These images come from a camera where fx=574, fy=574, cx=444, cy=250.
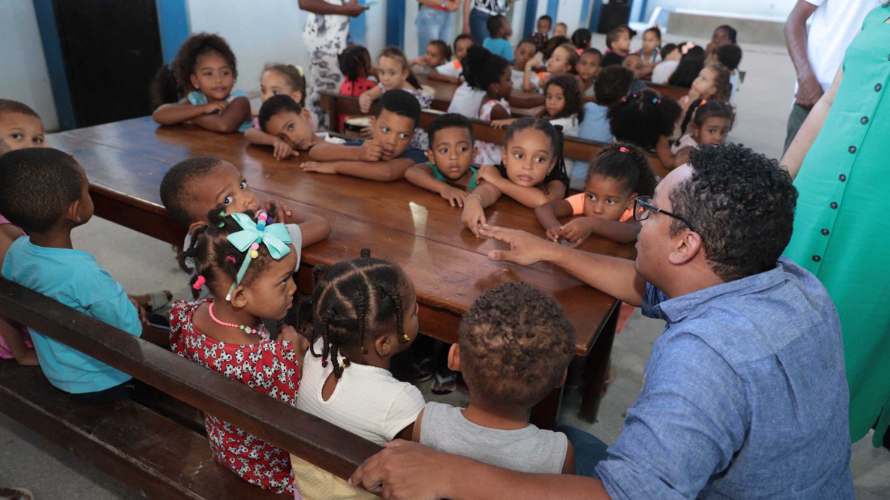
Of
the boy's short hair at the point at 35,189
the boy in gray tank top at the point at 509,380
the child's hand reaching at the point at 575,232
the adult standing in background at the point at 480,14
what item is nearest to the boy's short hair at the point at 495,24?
the adult standing in background at the point at 480,14

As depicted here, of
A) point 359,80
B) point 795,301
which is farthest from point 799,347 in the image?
point 359,80

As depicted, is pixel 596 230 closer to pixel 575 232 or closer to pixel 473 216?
pixel 575 232

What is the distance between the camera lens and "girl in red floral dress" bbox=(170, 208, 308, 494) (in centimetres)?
149

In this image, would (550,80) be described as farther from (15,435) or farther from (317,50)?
(15,435)

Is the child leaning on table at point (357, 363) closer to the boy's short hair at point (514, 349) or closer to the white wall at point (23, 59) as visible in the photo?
the boy's short hair at point (514, 349)

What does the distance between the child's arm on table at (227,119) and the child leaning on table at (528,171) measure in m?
1.49

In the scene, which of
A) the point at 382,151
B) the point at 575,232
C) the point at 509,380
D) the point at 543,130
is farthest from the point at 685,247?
the point at 382,151

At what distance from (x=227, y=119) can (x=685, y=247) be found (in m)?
2.64

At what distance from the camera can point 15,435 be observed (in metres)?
2.16

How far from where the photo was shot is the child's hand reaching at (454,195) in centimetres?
232

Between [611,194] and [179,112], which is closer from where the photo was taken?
[611,194]

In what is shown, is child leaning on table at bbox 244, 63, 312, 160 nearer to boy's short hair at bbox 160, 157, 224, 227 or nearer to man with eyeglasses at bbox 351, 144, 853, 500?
boy's short hair at bbox 160, 157, 224, 227

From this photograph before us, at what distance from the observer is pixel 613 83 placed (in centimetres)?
442

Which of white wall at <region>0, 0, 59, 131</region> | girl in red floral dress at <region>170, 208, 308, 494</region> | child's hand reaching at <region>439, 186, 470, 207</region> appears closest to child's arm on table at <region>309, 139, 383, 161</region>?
child's hand reaching at <region>439, 186, 470, 207</region>
